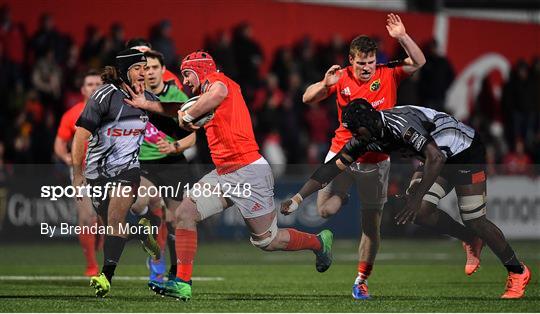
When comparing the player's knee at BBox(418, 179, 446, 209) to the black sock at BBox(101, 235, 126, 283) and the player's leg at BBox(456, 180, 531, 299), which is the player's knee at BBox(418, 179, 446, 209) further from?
the black sock at BBox(101, 235, 126, 283)

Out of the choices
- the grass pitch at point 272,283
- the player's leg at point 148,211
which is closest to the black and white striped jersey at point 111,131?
the player's leg at point 148,211

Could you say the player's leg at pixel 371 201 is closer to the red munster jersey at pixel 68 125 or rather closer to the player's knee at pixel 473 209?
the player's knee at pixel 473 209

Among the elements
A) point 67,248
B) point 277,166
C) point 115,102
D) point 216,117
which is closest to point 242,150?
point 216,117

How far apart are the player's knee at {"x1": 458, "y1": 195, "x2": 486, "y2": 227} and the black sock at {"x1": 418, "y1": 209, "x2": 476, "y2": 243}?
0.46 metres

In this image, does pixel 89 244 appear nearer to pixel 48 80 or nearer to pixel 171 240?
pixel 171 240

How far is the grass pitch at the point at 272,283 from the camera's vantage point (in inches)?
467

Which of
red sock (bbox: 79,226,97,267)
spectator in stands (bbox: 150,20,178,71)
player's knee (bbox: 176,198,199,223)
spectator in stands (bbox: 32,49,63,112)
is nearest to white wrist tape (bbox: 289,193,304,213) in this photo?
player's knee (bbox: 176,198,199,223)

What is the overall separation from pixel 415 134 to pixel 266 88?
1270 cm

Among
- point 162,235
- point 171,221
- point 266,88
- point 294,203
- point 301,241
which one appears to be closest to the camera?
point 294,203

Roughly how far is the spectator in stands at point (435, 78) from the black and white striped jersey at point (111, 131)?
13.0 meters

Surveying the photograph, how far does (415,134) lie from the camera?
11938mm

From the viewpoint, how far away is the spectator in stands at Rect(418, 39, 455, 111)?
25.3 m

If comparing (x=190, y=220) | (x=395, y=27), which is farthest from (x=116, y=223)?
(x=395, y=27)

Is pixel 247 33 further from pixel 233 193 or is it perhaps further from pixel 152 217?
pixel 233 193
